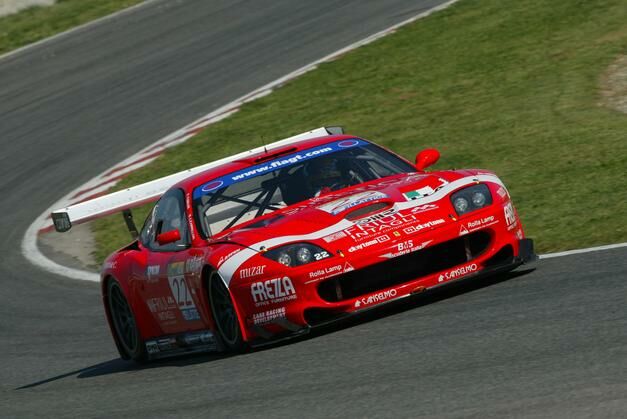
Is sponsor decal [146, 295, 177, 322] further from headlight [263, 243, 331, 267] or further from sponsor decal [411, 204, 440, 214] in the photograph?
sponsor decal [411, 204, 440, 214]

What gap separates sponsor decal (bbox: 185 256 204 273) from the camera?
23.4 ft

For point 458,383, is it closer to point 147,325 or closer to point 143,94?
point 147,325

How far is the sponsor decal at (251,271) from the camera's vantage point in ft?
21.9

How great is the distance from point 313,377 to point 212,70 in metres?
13.4

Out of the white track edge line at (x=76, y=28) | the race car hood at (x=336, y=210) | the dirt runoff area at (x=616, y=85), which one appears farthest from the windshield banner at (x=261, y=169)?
the white track edge line at (x=76, y=28)

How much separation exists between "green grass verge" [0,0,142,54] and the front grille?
55.8ft

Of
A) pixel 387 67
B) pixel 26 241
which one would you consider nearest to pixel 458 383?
pixel 26 241

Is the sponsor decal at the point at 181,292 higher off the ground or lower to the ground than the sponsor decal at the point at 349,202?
lower

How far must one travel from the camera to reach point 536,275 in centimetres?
739

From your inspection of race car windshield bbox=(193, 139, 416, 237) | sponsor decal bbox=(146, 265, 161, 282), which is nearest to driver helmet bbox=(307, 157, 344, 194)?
race car windshield bbox=(193, 139, 416, 237)

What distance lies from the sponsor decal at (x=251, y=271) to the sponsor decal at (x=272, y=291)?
49 mm

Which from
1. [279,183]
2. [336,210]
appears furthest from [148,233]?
[336,210]

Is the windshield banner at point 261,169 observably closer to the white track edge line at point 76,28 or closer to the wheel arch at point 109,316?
the wheel arch at point 109,316

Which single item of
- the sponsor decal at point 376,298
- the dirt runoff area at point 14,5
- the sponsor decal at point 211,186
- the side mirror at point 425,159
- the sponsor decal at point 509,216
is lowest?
the sponsor decal at point 376,298
